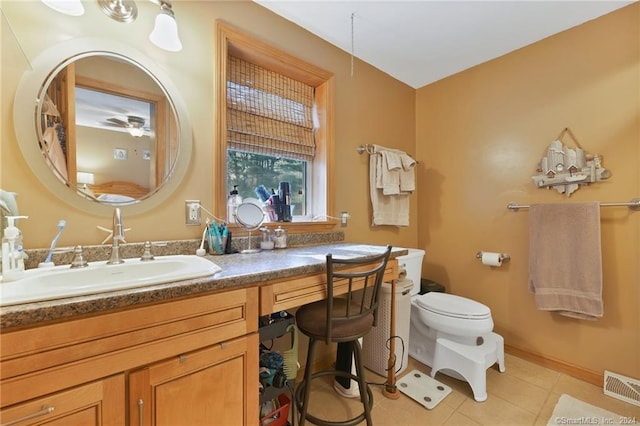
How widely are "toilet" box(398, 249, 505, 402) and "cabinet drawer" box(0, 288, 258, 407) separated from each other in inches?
56.2

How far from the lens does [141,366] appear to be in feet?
2.51

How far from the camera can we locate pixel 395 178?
7.40 feet

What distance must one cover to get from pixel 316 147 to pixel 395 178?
741 mm

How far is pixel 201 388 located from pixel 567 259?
225 centimetres

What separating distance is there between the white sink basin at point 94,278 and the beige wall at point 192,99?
19 cm

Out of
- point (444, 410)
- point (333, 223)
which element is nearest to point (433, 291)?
point (444, 410)

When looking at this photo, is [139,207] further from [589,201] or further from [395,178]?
[589,201]

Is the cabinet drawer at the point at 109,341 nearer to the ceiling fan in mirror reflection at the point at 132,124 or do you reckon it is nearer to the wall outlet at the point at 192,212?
the wall outlet at the point at 192,212

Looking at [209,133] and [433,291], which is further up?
[209,133]

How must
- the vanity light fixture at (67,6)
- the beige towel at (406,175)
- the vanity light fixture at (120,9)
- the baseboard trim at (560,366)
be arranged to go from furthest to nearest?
the beige towel at (406,175) < the baseboard trim at (560,366) < the vanity light fixture at (120,9) < the vanity light fixture at (67,6)

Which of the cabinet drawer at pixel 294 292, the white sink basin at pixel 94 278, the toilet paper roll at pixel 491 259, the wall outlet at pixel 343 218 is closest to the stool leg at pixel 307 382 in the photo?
the cabinet drawer at pixel 294 292

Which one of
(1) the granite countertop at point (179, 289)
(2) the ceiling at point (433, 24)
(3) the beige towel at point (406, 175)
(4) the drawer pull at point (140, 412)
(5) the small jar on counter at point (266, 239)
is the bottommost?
(4) the drawer pull at point (140, 412)

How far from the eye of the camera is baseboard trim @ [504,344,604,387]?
1.73m

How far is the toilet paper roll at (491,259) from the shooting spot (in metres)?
2.09
